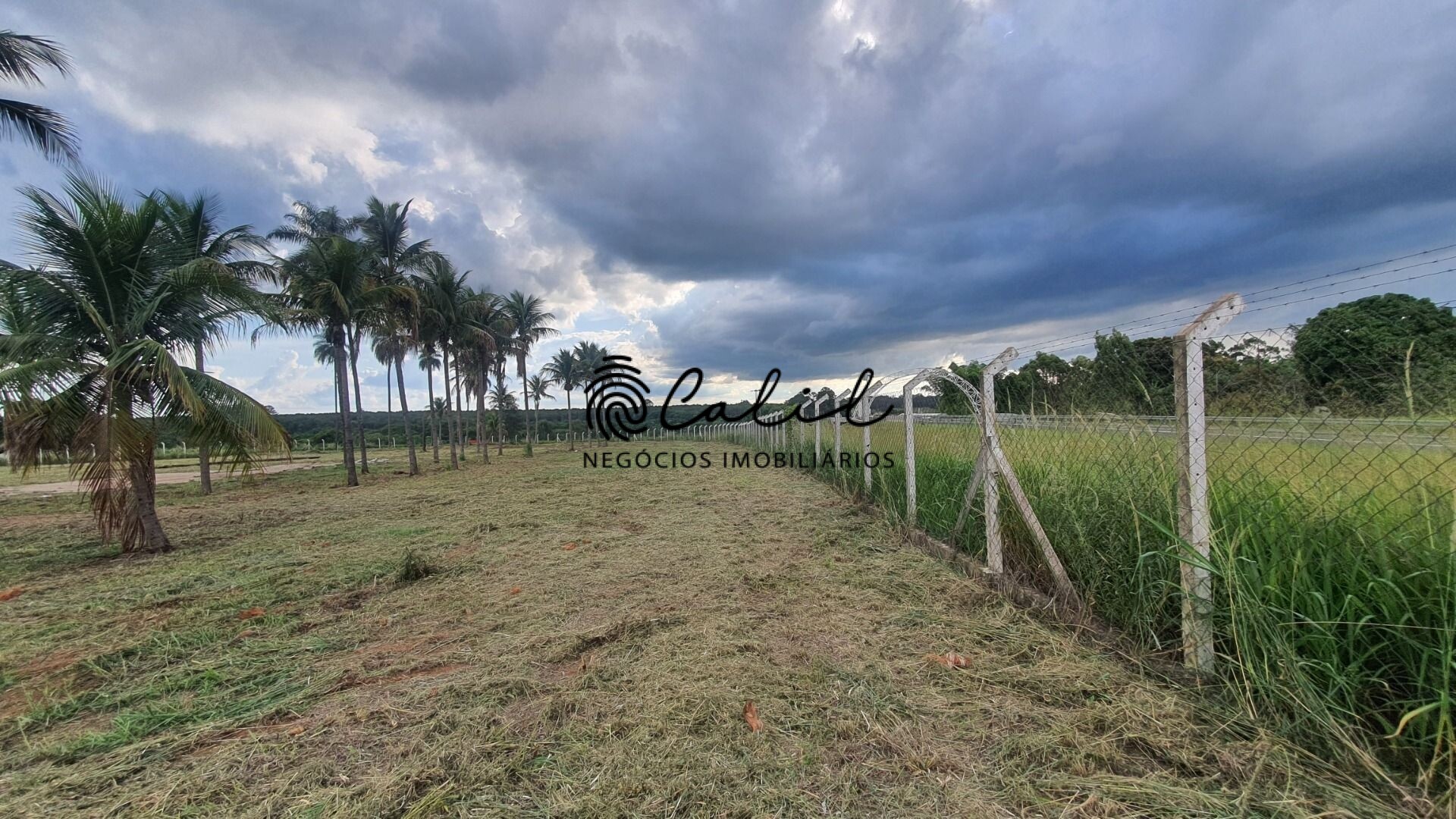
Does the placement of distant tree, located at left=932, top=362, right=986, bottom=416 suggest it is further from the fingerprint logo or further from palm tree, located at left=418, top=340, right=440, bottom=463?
palm tree, located at left=418, top=340, right=440, bottom=463

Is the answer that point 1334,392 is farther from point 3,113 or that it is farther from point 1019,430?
point 3,113

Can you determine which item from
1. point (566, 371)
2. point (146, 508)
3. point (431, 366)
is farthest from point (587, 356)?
point (146, 508)

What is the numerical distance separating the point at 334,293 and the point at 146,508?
854 cm

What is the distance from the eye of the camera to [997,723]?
2.17m

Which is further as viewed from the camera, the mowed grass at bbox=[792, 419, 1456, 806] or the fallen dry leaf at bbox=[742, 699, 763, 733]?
the fallen dry leaf at bbox=[742, 699, 763, 733]

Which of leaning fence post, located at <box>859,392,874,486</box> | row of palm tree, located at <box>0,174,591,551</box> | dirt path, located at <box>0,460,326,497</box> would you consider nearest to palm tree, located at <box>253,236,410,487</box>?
dirt path, located at <box>0,460,326,497</box>

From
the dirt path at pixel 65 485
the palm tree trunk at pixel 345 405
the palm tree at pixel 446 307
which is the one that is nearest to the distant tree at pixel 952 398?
the dirt path at pixel 65 485

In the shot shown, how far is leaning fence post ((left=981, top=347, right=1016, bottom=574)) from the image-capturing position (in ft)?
12.3

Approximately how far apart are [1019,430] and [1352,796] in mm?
2560

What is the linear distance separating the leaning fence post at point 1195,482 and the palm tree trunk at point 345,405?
16.1m

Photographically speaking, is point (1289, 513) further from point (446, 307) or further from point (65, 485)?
point (65, 485)

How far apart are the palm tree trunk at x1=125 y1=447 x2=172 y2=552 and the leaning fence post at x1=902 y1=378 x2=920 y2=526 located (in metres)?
8.60

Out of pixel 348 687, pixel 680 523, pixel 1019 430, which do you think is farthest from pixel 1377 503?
pixel 680 523

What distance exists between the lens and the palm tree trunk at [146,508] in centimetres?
612
